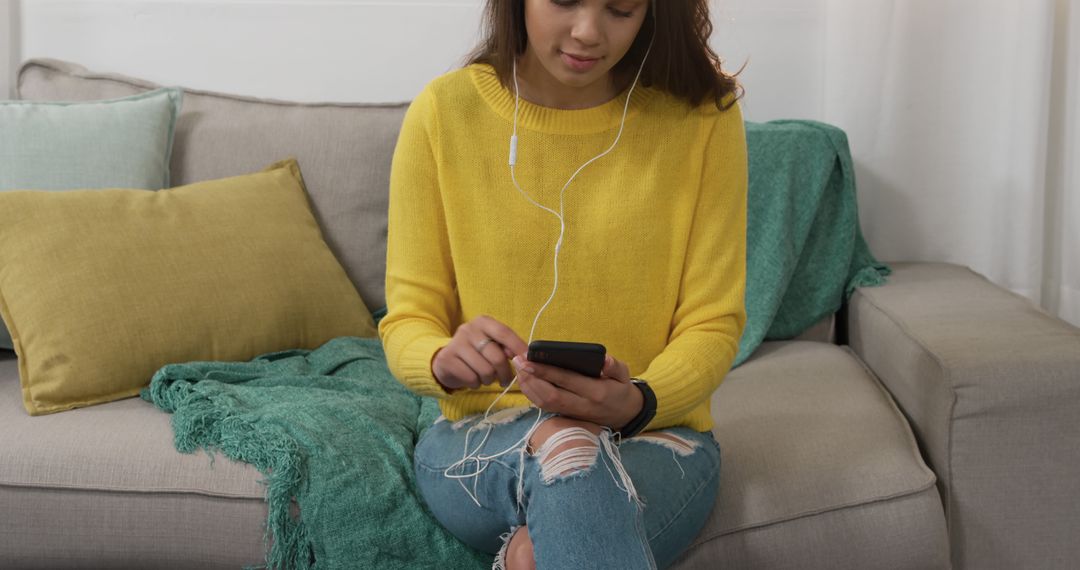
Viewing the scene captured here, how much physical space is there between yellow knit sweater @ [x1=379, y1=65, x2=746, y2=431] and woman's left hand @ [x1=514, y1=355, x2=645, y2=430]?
176 millimetres

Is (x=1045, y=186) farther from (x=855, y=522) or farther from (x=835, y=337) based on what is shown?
(x=855, y=522)

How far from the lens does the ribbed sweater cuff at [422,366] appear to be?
1.28 m

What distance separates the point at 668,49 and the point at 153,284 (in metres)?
0.92

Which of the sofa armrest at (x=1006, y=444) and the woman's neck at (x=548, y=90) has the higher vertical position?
the woman's neck at (x=548, y=90)

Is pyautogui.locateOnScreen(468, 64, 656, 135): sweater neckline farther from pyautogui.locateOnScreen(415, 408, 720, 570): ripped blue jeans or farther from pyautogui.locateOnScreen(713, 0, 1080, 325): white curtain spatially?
pyautogui.locateOnScreen(713, 0, 1080, 325): white curtain

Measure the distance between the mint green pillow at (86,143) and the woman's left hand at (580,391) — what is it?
1.12 meters

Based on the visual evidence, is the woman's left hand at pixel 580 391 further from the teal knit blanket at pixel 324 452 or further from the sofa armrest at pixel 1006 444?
the sofa armrest at pixel 1006 444

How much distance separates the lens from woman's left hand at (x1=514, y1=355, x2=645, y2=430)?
1.15 meters

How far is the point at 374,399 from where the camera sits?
162 centimetres

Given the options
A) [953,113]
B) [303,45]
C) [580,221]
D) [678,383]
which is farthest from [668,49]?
[303,45]

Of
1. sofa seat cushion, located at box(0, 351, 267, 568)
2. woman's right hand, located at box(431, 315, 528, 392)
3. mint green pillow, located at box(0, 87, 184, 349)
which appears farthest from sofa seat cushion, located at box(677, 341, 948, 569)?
mint green pillow, located at box(0, 87, 184, 349)

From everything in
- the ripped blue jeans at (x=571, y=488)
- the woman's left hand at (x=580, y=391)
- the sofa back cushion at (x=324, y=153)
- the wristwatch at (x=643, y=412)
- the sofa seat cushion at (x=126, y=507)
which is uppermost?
the sofa back cushion at (x=324, y=153)

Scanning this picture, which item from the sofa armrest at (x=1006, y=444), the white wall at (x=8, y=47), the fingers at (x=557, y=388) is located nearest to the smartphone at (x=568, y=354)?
the fingers at (x=557, y=388)

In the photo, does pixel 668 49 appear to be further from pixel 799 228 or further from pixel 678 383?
pixel 799 228
